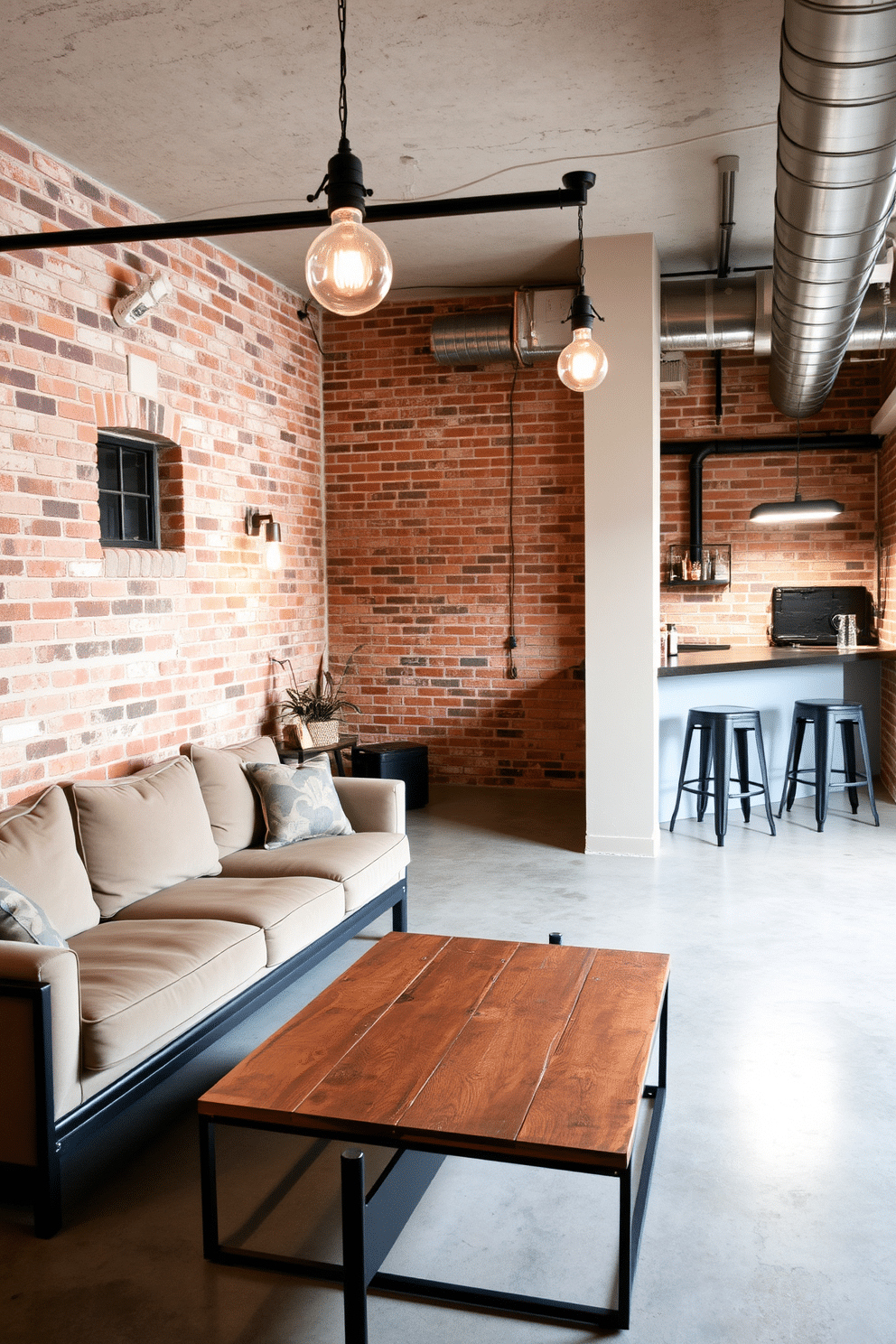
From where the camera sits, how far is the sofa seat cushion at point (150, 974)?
2.44 m

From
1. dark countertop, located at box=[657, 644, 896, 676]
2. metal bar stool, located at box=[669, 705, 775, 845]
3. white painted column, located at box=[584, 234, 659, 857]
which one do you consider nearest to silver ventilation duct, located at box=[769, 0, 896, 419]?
white painted column, located at box=[584, 234, 659, 857]

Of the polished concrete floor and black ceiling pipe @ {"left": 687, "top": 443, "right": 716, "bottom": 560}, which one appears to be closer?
the polished concrete floor

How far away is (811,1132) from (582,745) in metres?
4.38

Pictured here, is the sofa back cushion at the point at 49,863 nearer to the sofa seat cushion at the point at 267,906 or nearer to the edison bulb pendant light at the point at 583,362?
the sofa seat cushion at the point at 267,906

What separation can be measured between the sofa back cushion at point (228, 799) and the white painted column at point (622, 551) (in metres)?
2.05

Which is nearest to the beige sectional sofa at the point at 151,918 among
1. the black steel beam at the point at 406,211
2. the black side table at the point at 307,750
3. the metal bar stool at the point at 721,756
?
the black side table at the point at 307,750

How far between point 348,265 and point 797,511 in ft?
17.6

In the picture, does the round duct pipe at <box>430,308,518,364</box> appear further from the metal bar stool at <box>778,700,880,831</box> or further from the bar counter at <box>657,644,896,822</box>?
the metal bar stool at <box>778,700,880,831</box>

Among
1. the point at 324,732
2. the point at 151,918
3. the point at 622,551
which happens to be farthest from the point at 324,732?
the point at 151,918

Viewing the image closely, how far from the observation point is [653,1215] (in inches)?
92.0

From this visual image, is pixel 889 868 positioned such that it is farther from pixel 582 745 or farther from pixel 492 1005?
pixel 492 1005

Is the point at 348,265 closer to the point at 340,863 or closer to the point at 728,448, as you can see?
the point at 340,863

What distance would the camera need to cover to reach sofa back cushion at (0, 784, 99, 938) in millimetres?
2994

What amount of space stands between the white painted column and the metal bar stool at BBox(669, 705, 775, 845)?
0.42 meters
